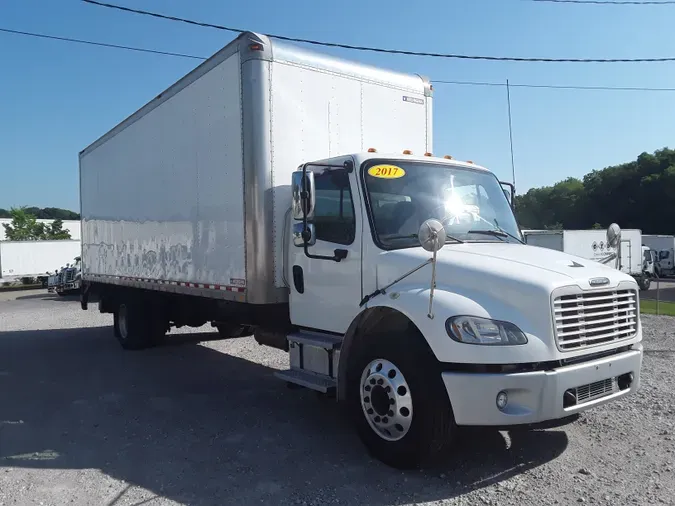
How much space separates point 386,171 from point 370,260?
0.85m

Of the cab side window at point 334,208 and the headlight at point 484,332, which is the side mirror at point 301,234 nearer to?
the cab side window at point 334,208

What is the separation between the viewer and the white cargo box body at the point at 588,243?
2802cm

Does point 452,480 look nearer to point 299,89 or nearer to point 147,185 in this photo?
point 299,89

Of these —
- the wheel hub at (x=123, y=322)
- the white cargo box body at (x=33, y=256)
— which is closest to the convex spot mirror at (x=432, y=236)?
the wheel hub at (x=123, y=322)

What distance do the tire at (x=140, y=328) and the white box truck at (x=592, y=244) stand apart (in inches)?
817

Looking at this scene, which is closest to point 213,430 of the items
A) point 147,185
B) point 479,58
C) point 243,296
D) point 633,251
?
point 243,296

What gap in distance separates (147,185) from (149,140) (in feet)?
2.24

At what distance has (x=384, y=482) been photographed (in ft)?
14.6

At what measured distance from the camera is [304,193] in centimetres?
521

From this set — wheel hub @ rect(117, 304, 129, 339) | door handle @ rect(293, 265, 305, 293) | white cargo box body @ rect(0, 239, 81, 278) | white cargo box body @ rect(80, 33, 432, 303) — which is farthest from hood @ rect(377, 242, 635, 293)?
white cargo box body @ rect(0, 239, 81, 278)

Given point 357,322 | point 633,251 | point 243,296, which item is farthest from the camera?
point 633,251

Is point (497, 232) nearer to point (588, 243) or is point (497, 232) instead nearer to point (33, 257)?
point (588, 243)

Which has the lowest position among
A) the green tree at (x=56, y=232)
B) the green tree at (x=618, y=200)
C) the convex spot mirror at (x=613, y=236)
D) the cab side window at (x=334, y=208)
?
the convex spot mirror at (x=613, y=236)

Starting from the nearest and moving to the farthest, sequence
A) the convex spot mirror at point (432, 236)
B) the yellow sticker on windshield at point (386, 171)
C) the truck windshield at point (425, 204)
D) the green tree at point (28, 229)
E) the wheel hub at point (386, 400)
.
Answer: the convex spot mirror at point (432, 236) → the wheel hub at point (386, 400) → the truck windshield at point (425, 204) → the yellow sticker on windshield at point (386, 171) → the green tree at point (28, 229)
